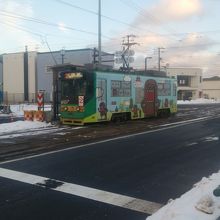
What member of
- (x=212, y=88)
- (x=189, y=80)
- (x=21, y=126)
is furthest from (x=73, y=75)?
(x=212, y=88)

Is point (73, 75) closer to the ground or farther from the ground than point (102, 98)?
farther from the ground

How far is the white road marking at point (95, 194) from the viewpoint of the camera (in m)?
7.58

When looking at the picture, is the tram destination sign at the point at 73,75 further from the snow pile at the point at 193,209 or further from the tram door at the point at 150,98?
the snow pile at the point at 193,209

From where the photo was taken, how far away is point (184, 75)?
124 meters

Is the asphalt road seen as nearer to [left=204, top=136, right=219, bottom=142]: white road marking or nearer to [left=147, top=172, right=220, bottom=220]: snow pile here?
[left=147, top=172, right=220, bottom=220]: snow pile

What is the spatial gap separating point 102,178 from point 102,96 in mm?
13933

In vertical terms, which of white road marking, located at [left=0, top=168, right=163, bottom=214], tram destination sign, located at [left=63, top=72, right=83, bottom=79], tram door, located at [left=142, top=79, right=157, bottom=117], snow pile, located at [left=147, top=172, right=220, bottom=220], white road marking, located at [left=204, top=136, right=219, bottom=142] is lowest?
white road marking, located at [left=0, top=168, right=163, bottom=214]

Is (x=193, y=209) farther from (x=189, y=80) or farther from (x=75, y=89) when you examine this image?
(x=189, y=80)

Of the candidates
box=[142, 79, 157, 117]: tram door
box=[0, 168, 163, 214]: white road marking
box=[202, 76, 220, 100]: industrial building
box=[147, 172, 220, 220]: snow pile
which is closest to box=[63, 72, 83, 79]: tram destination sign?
box=[142, 79, 157, 117]: tram door

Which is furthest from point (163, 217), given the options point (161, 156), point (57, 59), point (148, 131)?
point (57, 59)

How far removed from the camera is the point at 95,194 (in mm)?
8344

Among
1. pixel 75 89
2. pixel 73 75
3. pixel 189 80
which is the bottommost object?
pixel 75 89

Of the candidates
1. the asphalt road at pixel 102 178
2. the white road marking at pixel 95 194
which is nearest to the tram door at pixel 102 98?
the asphalt road at pixel 102 178

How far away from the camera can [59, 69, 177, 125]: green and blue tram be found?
23.0 metres
